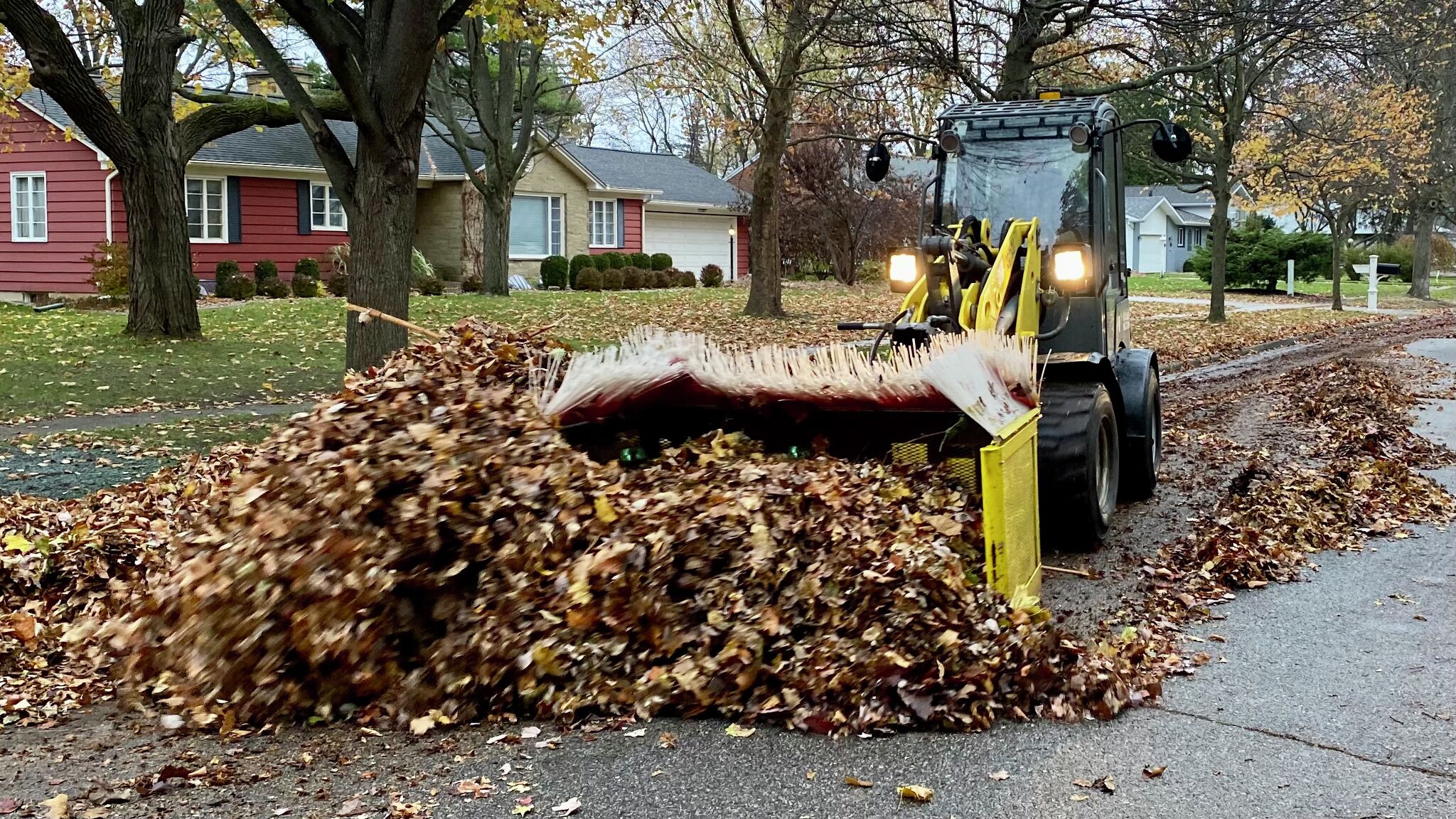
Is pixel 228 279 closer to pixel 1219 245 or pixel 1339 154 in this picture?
pixel 1219 245

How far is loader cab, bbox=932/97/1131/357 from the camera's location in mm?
9117

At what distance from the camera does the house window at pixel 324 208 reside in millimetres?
32125

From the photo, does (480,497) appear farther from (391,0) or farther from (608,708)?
(391,0)

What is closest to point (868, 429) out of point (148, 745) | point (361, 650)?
point (361, 650)

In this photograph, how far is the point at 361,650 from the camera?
491cm

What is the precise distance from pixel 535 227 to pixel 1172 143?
29985 mm

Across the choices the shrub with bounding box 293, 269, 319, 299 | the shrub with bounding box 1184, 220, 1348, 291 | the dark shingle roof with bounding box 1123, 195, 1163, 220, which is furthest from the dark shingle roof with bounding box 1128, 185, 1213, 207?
the shrub with bounding box 293, 269, 319, 299

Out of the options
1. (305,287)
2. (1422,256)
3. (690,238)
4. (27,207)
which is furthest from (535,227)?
(1422,256)

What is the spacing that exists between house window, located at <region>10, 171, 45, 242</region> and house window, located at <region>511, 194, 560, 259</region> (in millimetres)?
11885

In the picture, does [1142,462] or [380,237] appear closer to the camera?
[1142,462]

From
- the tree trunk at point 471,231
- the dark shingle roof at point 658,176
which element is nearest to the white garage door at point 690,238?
the dark shingle roof at point 658,176

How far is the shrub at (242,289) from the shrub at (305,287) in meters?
1.03

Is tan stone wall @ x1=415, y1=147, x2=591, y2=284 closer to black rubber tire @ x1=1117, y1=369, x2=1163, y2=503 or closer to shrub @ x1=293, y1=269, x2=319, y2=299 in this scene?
shrub @ x1=293, y1=269, x2=319, y2=299

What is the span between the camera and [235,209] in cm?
3041
